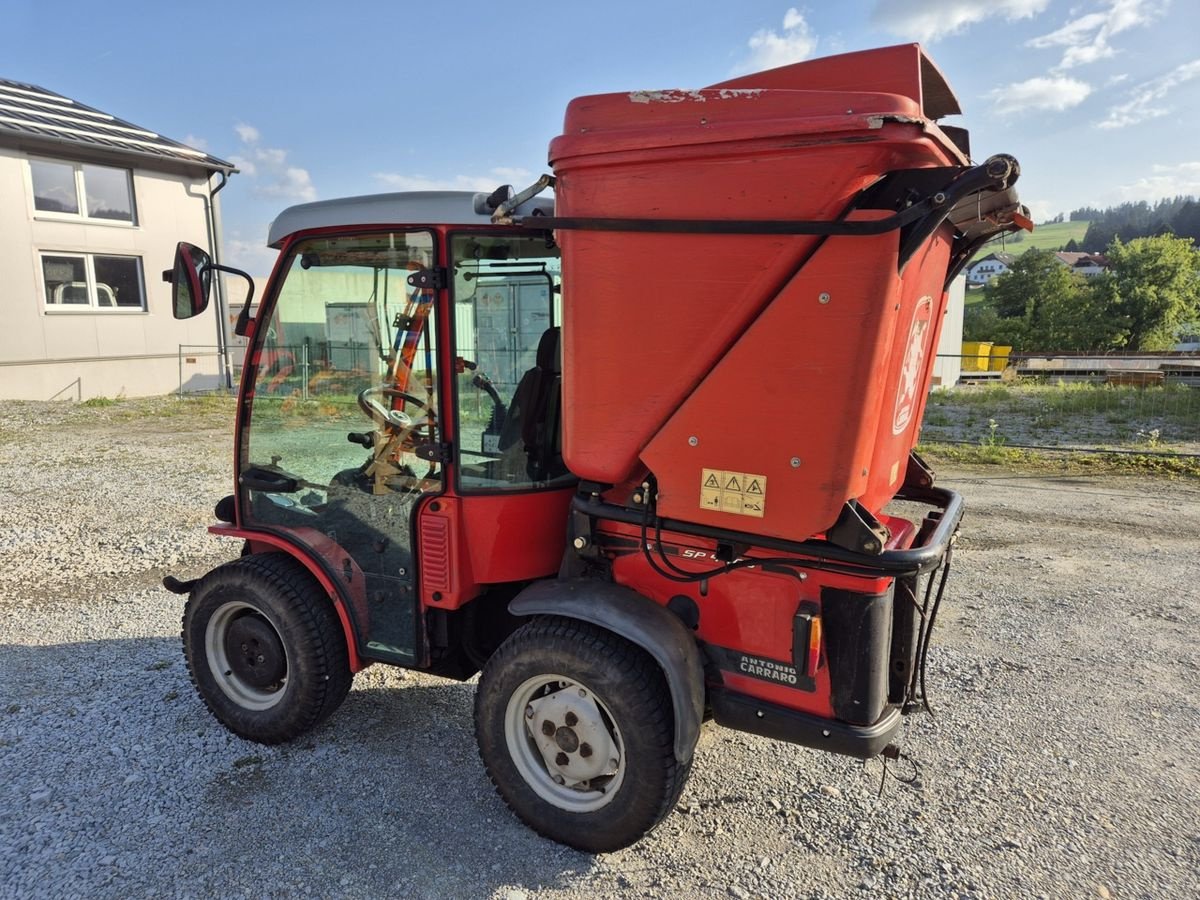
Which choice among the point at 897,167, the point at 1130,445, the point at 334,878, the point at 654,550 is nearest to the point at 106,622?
the point at 334,878

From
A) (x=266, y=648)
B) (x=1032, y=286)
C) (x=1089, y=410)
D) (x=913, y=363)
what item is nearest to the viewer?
(x=913, y=363)

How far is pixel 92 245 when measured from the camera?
16688mm

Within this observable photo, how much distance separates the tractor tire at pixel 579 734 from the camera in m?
2.46

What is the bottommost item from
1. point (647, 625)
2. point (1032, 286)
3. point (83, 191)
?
point (647, 625)

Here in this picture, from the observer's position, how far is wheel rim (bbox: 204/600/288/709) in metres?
3.22

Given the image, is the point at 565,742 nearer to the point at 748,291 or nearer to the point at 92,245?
the point at 748,291

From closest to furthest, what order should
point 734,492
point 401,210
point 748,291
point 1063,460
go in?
point 748,291 → point 734,492 → point 401,210 → point 1063,460

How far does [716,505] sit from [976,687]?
2456 mm

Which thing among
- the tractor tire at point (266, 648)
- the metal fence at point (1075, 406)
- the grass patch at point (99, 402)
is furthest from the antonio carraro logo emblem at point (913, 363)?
the grass patch at point (99, 402)

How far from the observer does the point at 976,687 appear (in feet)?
12.8

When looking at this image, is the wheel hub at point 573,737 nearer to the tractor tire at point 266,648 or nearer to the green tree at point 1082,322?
the tractor tire at point 266,648

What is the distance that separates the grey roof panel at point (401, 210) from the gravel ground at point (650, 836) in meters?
2.18

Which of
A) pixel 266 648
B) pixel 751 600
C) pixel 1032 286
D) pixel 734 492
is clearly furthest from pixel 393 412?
pixel 1032 286

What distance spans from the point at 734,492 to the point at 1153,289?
55.4m
